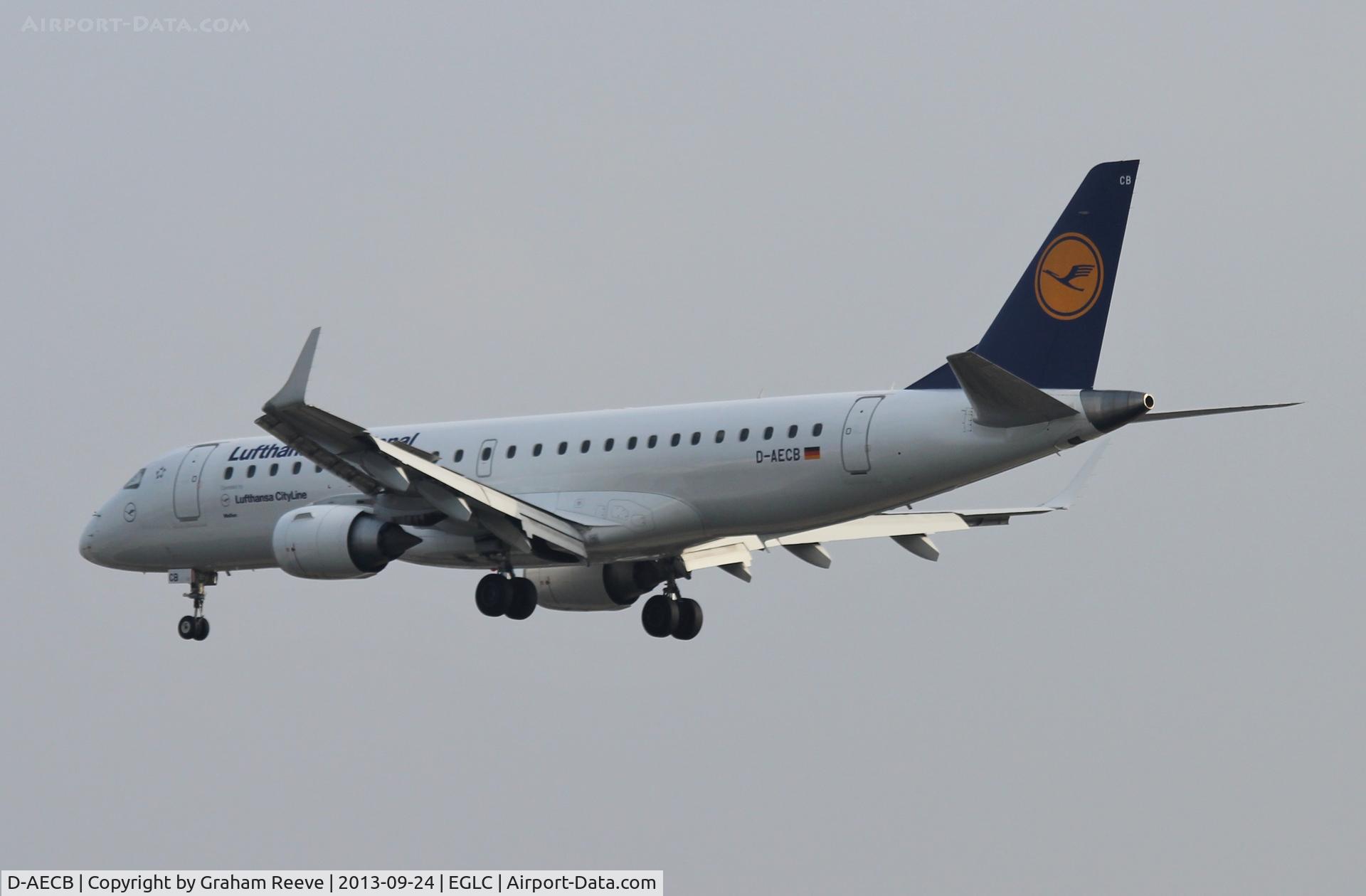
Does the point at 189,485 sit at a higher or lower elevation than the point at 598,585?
higher

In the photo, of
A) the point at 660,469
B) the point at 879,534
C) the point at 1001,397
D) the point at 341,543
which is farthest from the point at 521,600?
the point at 1001,397

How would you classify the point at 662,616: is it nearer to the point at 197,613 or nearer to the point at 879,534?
the point at 879,534

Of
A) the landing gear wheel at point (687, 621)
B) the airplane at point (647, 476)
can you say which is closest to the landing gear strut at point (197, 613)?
the airplane at point (647, 476)

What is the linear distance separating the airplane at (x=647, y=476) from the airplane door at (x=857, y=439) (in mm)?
31

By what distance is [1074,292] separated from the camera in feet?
102

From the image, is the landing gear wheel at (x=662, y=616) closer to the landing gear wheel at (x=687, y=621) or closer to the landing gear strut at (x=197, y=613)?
the landing gear wheel at (x=687, y=621)

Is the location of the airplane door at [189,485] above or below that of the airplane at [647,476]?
above

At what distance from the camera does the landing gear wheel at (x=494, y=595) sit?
35750 millimetres

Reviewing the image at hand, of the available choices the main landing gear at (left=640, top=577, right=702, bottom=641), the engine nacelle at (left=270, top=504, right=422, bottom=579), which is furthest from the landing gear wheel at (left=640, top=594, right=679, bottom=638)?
the engine nacelle at (left=270, top=504, right=422, bottom=579)

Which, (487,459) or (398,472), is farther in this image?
(487,459)

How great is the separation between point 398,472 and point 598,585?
6478 mm

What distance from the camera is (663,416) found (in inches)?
1385

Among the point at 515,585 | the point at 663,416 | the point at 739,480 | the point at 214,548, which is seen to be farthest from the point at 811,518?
the point at 214,548

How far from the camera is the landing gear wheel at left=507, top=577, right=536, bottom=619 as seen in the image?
118 feet
